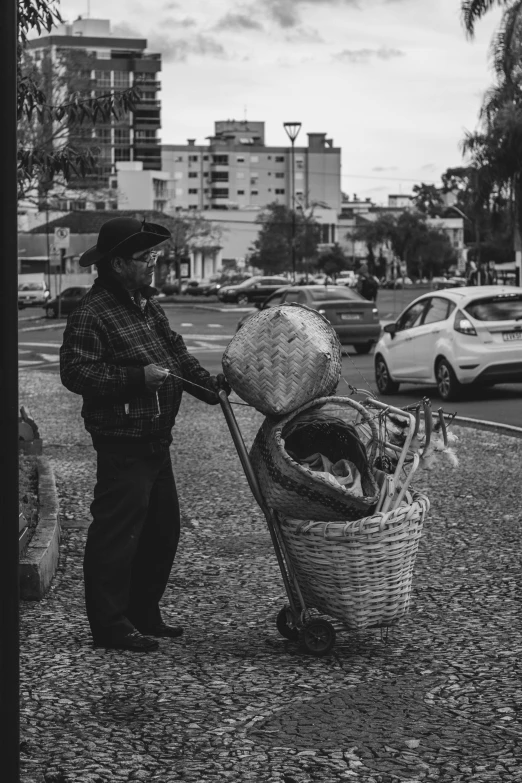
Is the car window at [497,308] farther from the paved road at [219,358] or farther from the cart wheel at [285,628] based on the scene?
the cart wheel at [285,628]

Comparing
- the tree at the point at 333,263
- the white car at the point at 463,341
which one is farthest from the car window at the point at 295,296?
the tree at the point at 333,263

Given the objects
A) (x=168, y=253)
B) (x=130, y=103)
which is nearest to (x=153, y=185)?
(x=168, y=253)

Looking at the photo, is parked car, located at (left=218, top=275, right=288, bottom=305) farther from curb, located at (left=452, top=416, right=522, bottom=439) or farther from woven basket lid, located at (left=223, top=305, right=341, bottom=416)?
woven basket lid, located at (left=223, top=305, right=341, bottom=416)

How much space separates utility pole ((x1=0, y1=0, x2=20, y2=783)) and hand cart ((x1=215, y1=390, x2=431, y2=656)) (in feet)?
7.58

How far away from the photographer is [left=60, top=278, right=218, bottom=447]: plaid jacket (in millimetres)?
5422

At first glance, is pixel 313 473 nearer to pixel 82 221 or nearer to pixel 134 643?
pixel 134 643

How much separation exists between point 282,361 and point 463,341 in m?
12.9

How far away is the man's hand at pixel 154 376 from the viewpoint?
5.37 meters

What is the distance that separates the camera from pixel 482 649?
550cm

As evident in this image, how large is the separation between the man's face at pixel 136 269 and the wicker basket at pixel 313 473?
30.6 inches

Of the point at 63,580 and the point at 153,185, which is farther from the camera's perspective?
the point at 153,185

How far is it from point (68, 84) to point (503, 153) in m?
20.7

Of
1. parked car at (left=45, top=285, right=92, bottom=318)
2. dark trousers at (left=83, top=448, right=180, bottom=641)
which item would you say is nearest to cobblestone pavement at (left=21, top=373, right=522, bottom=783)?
dark trousers at (left=83, top=448, right=180, bottom=641)

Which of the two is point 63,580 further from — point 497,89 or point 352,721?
point 497,89
